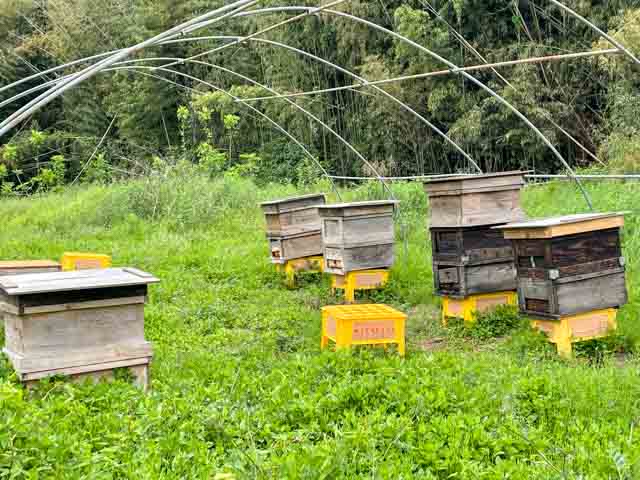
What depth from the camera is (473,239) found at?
22.8 feet

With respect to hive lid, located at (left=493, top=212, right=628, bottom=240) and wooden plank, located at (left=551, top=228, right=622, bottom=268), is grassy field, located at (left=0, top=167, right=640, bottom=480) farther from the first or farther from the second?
hive lid, located at (left=493, top=212, right=628, bottom=240)

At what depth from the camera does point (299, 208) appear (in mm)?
9484

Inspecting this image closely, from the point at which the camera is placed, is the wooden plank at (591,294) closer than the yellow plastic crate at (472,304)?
Yes

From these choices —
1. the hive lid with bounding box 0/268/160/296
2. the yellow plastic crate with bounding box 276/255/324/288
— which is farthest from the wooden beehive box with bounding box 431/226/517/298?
the hive lid with bounding box 0/268/160/296

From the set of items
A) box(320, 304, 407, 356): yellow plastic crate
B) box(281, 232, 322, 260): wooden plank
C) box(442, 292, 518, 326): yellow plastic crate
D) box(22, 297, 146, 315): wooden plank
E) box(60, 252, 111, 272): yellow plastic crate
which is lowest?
box(442, 292, 518, 326): yellow plastic crate

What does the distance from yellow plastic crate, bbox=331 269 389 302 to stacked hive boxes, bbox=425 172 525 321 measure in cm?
144

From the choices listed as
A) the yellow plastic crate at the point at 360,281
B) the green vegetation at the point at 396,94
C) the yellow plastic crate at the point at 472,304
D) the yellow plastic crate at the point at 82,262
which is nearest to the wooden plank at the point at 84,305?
the yellow plastic crate at the point at 82,262

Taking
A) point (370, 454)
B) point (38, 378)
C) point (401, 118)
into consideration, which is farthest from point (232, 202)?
point (370, 454)

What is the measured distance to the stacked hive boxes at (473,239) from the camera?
6.88 meters

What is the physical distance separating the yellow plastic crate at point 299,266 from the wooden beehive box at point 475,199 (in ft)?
9.15

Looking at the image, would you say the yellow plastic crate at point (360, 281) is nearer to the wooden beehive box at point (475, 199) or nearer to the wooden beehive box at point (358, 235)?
the wooden beehive box at point (358, 235)

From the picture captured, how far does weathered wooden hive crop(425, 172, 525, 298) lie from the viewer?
6.87m

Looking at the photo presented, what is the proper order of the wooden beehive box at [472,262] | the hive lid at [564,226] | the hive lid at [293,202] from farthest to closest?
the hive lid at [293,202] < the wooden beehive box at [472,262] < the hive lid at [564,226]

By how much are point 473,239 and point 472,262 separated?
221 millimetres
